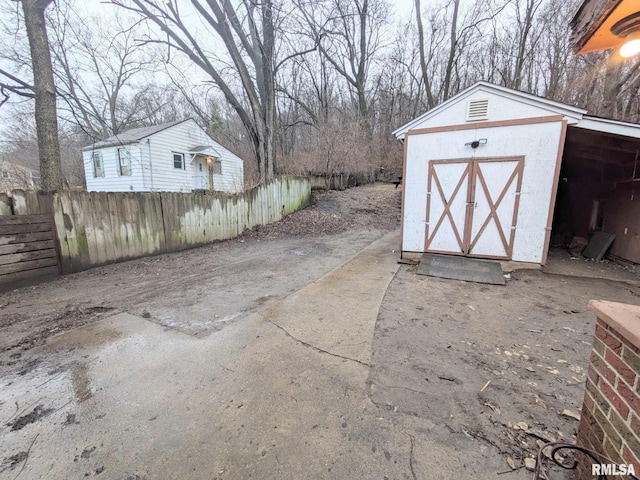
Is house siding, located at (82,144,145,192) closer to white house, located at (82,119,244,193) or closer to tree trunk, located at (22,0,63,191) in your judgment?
white house, located at (82,119,244,193)

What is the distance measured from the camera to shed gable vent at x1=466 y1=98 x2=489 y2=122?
553 cm

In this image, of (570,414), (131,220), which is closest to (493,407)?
(570,414)

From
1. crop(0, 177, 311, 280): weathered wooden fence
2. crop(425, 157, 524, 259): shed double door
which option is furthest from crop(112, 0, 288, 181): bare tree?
crop(425, 157, 524, 259): shed double door

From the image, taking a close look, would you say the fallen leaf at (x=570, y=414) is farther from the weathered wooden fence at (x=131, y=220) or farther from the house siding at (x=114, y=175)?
the house siding at (x=114, y=175)

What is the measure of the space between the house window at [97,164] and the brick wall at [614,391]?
21.5 m

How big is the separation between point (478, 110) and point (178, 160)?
53.7 feet

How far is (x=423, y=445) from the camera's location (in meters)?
1.83

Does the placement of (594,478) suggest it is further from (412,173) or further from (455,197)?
(412,173)

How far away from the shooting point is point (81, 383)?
2.44 meters

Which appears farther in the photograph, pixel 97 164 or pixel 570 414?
pixel 97 164

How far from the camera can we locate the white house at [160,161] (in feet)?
49.6

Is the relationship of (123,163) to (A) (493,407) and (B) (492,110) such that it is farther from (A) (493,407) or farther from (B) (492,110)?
(A) (493,407)

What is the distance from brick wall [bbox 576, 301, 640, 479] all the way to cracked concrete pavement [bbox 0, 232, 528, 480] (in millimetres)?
522

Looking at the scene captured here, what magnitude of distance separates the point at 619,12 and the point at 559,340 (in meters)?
3.14
